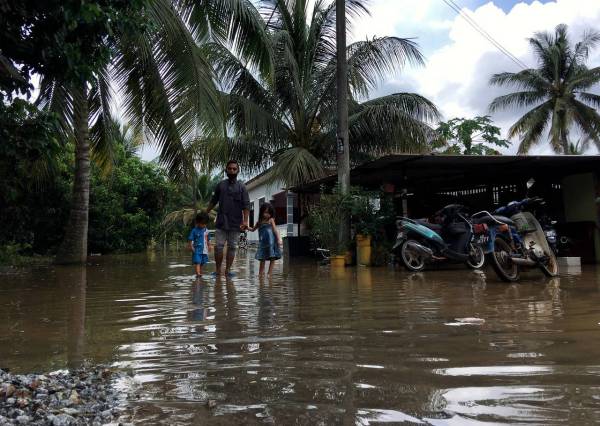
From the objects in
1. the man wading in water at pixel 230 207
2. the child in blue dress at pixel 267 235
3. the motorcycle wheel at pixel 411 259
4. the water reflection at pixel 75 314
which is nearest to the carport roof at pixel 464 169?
the motorcycle wheel at pixel 411 259

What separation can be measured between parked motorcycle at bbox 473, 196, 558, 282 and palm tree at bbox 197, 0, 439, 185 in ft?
27.1

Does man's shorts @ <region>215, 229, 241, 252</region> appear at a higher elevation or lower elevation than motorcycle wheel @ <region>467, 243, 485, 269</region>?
higher

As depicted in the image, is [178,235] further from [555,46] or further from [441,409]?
[441,409]

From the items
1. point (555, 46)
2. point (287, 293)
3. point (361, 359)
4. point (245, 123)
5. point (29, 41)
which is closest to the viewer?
point (361, 359)

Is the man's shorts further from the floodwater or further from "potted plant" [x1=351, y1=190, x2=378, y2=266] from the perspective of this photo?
"potted plant" [x1=351, y1=190, x2=378, y2=266]

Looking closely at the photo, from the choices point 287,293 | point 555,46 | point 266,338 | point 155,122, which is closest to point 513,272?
point 287,293

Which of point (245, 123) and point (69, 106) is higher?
point (245, 123)

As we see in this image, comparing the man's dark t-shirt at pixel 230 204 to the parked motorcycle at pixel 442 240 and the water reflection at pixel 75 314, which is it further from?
the parked motorcycle at pixel 442 240

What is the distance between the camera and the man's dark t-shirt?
26.9 feet

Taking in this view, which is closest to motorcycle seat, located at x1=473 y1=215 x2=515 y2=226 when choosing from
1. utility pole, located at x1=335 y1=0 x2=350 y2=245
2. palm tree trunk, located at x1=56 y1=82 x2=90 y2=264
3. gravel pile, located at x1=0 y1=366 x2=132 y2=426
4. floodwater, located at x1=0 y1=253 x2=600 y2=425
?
floodwater, located at x1=0 y1=253 x2=600 y2=425

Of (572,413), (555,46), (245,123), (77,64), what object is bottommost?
(572,413)

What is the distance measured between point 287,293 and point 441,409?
429 cm

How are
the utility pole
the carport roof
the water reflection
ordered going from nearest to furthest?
the water reflection
the carport roof
the utility pole

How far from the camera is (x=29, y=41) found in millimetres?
3684
